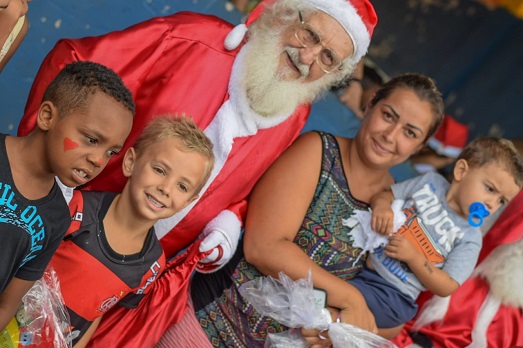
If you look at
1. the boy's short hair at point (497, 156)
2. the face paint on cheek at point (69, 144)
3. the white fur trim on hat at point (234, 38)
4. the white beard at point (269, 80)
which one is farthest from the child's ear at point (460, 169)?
the face paint on cheek at point (69, 144)

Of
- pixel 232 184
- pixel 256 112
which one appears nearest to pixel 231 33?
pixel 256 112

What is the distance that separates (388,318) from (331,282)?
326 millimetres

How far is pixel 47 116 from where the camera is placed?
5.82 feet

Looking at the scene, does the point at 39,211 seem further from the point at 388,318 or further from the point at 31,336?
the point at 388,318

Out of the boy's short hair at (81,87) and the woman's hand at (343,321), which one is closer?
the boy's short hair at (81,87)

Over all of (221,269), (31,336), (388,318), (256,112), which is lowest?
(31,336)

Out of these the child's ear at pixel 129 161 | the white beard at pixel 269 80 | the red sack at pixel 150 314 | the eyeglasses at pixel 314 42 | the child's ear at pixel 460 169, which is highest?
the eyeglasses at pixel 314 42

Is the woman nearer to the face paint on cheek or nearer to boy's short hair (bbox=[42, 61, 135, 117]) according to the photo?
boy's short hair (bbox=[42, 61, 135, 117])

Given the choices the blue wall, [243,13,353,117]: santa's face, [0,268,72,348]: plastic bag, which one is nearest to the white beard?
[243,13,353,117]: santa's face

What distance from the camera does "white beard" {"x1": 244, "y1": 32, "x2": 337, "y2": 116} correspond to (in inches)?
90.7

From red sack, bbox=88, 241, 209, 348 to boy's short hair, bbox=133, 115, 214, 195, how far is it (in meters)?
0.31

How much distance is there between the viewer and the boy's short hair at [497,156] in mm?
2582

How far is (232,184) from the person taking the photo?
93.8 inches

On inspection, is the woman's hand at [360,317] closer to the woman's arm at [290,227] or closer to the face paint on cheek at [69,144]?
the woman's arm at [290,227]
